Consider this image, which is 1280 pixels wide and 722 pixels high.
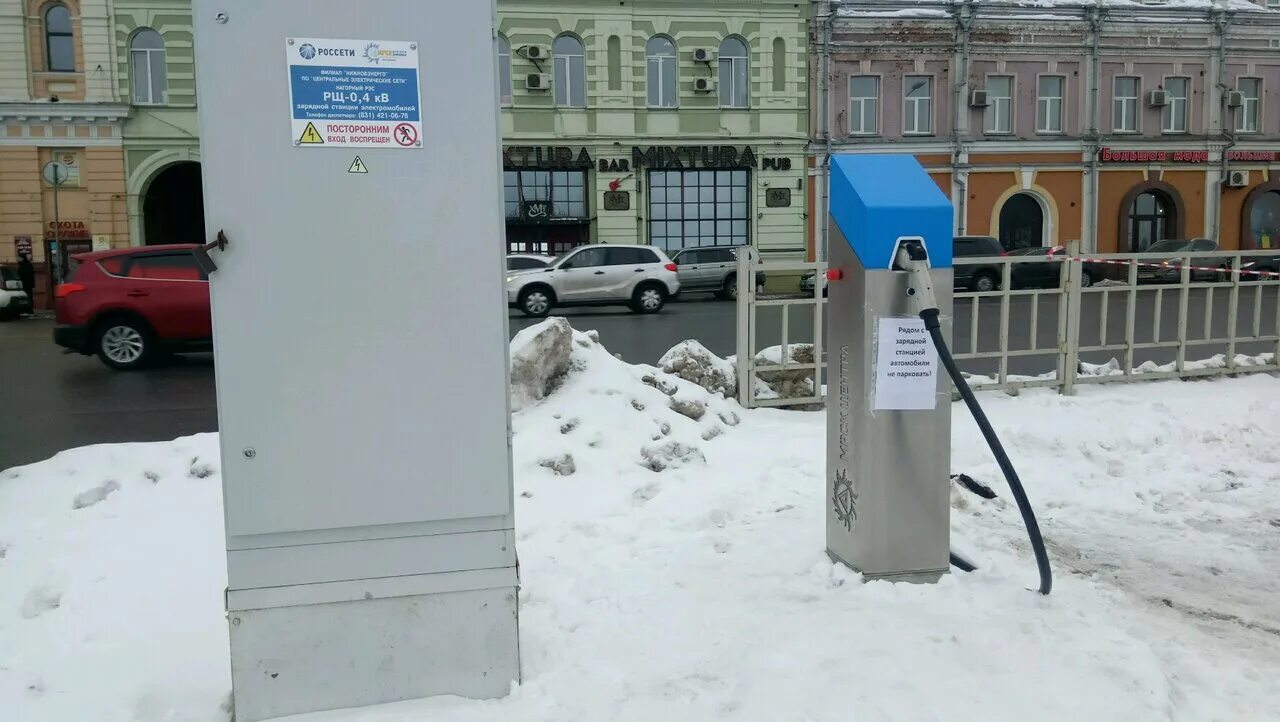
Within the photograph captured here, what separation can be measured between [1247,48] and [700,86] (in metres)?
19.3

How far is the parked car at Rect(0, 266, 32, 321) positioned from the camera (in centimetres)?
2278

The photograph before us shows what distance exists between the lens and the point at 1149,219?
3244 cm

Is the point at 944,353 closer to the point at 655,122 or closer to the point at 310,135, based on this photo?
the point at 310,135

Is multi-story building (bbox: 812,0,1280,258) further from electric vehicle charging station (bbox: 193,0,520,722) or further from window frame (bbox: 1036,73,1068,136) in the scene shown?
electric vehicle charging station (bbox: 193,0,520,722)

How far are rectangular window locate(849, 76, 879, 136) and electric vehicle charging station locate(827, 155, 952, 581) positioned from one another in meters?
27.8

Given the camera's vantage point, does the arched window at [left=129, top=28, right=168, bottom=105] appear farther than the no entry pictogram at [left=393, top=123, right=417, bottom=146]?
Yes

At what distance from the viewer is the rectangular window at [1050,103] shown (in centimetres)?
3102

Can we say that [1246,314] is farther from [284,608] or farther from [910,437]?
[284,608]

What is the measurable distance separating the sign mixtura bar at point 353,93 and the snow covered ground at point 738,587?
1811 millimetres

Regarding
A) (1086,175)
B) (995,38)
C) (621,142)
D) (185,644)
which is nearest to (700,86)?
(621,142)

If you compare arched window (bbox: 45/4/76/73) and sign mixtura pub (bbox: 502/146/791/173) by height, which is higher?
arched window (bbox: 45/4/76/73)

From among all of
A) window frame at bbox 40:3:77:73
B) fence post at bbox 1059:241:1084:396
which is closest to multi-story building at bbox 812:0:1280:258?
window frame at bbox 40:3:77:73

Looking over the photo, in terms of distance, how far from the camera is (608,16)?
2845 cm

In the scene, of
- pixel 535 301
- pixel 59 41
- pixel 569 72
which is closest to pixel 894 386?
pixel 535 301
